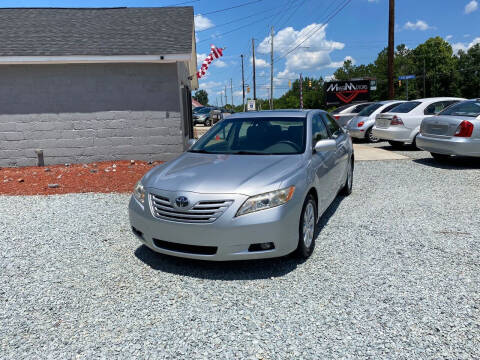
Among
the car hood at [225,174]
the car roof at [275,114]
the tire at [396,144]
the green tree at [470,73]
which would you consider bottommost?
the tire at [396,144]

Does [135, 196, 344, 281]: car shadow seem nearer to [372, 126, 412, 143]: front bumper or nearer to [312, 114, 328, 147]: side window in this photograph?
[312, 114, 328, 147]: side window

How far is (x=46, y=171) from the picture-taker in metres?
9.55

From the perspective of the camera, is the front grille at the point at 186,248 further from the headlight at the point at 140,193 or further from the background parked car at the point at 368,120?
the background parked car at the point at 368,120

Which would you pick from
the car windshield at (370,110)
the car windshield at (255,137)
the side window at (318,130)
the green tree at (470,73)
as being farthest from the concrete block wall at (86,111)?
the green tree at (470,73)

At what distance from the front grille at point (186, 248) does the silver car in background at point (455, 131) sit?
7057 mm

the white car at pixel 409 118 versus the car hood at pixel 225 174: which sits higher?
the white car at pixel 409 118

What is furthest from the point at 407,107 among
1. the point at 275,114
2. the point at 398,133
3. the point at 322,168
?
the point at 322,168

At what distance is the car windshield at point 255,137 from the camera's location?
459cm

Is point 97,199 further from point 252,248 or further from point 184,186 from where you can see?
point 252,248

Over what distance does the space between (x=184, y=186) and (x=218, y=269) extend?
0.91m

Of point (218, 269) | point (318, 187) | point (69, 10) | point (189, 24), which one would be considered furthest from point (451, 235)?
point (69, 10)

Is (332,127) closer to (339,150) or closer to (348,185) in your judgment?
(339,150)

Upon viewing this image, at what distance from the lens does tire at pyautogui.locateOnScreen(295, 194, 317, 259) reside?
3.80m

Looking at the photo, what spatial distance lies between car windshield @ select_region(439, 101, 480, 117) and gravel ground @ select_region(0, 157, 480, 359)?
13.6 feet
